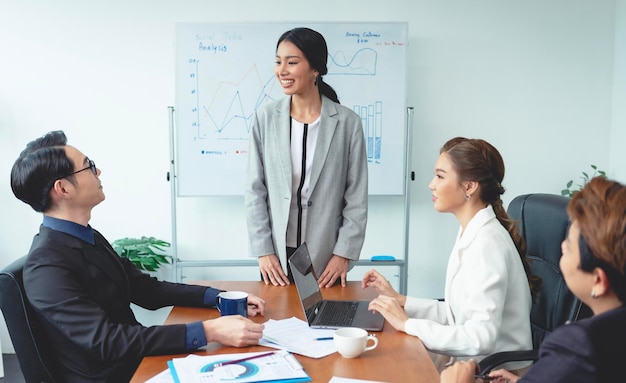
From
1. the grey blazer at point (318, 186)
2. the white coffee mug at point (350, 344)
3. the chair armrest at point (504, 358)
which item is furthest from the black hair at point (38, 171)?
the chair armrest at point (504, 358)

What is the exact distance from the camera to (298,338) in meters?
1.53

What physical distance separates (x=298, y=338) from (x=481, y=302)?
49 centimetres

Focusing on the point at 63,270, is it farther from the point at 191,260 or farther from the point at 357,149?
the point at 191,260

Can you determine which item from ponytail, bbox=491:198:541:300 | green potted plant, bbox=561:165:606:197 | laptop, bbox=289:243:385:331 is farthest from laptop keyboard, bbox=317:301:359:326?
green potted plant, bbox=561:165:606:197

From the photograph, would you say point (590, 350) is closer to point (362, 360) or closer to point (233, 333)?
point (362, 360)

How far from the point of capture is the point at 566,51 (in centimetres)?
360

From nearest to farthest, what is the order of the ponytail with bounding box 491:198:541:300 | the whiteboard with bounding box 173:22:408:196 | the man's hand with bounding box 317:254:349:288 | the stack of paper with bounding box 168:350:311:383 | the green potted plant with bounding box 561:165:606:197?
the stack of paper with bounding box 168:350:311:383, the ponytail with bounding box 491:198:541:300, the man's hand with bounding box 317:254:349:288, the whiteboard with bounding box 173:22:408:196, the green potted plant with bounding box 561:165:606:197

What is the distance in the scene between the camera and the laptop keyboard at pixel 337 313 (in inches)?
64.4

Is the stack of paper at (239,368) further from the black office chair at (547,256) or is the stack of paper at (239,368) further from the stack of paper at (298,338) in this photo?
the black office chair at (547,256)

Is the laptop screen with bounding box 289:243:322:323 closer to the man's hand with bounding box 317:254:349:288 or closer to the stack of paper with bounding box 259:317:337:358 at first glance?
the stack of paper with bounding box 259:317:337:358

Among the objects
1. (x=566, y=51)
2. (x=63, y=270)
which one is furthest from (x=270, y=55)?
(x=63, y=270)

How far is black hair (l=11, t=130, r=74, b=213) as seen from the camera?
62.4 inches

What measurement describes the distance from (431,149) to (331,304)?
6.61ft

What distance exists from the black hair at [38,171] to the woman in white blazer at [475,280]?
0.95m
